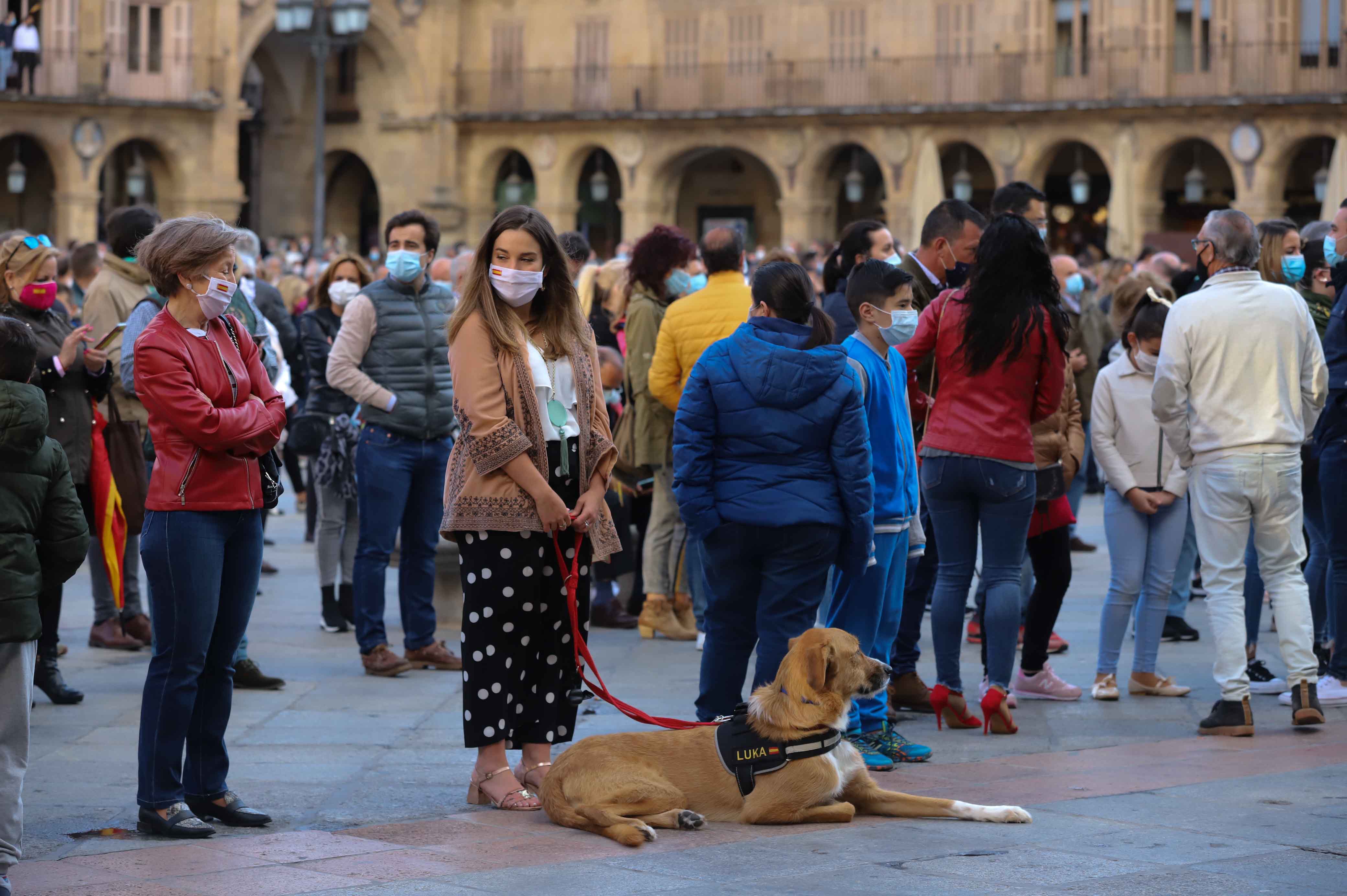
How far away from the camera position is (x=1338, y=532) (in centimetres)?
785

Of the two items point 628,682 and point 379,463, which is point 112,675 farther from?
point 628,682

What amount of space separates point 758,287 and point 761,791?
5.88 ft

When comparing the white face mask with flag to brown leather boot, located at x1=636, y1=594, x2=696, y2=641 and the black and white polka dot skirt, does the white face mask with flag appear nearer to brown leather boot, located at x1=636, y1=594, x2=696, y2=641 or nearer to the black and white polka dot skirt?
the black and white polka dot skirt

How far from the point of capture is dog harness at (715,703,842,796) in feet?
18.5

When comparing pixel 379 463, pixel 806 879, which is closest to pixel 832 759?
pixel 806 879

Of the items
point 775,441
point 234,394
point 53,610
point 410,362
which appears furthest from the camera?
point 410,362

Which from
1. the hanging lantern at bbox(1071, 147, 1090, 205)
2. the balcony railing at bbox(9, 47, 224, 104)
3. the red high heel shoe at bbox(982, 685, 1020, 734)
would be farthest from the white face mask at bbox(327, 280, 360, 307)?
the balcony railing at bbox(9, 47, 224, 104)

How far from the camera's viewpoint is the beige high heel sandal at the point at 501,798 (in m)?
5.97

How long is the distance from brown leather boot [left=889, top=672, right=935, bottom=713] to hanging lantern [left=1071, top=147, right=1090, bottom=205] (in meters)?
28.4

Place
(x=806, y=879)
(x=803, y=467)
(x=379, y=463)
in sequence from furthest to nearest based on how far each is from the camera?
(x=379, y=463) < (x=803, y=467) < (x=806, y=879)

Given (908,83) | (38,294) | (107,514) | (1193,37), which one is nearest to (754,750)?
(107,514)

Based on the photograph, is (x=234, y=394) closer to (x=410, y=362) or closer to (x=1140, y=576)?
(x=410, y=362)

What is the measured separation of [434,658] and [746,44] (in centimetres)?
3100

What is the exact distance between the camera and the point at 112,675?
862 cm
